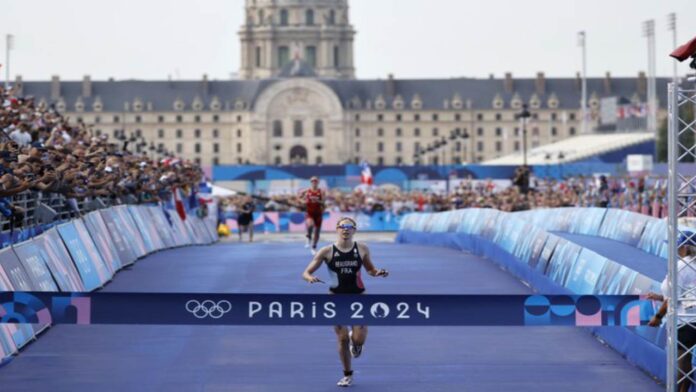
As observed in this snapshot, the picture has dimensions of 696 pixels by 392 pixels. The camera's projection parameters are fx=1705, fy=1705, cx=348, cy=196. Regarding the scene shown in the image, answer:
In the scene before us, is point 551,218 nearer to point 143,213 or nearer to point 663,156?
point 143,213

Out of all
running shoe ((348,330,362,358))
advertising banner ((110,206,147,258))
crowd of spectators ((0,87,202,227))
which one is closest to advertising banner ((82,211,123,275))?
crowd of spectators ((0,87,202,227))

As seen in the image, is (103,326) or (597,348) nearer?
(597,348)

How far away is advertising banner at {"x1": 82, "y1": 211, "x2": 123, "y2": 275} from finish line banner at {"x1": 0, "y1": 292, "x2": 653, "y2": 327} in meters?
10.4

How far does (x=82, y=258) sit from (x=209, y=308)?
8884mm

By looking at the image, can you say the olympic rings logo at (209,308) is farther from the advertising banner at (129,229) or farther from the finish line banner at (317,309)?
the advertising banner at (129,229)

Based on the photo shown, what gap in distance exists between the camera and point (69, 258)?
71.9 feet

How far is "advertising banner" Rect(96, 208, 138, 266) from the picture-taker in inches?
1097

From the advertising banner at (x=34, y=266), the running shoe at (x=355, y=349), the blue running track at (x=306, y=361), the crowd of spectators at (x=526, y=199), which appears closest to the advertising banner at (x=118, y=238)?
the crowd of spectators at (x=526, y=199)

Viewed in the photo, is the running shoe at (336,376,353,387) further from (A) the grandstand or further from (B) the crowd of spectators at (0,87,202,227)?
(A) the grandstand

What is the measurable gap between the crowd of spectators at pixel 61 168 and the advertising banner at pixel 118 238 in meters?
0.39

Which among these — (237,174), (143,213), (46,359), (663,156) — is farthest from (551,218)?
(663,156)

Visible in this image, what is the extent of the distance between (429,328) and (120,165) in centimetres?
1221

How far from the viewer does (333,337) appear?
1920 centimetres

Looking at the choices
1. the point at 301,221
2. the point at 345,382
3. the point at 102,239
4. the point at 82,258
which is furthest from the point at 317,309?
the point at 301,221
